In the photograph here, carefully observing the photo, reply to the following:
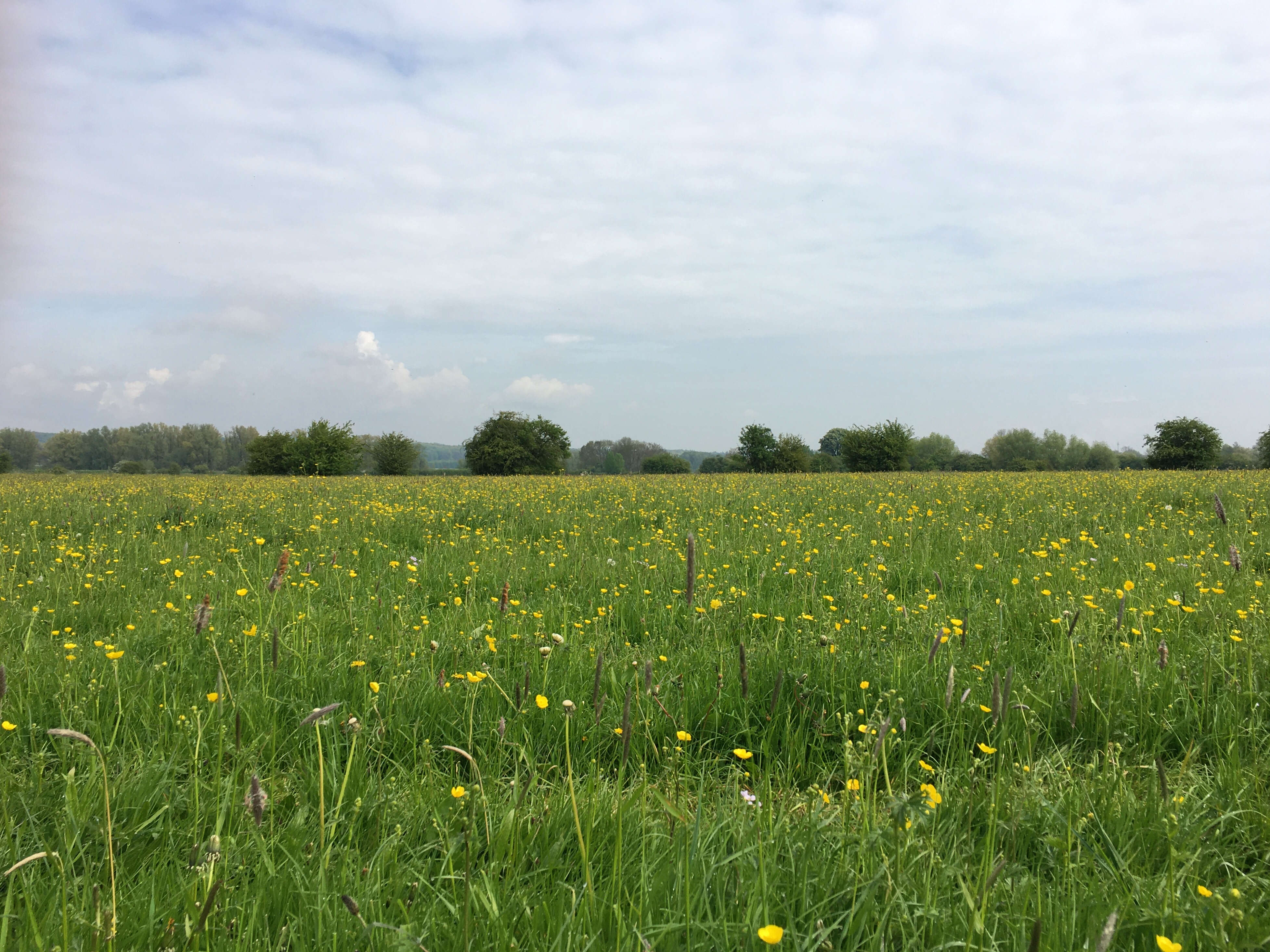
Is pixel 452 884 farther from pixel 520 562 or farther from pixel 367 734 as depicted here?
pixel 520 562

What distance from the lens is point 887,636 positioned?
4020 mm

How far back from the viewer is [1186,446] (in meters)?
40.2

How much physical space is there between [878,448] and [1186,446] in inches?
734

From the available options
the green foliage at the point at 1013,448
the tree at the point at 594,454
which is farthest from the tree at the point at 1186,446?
the tree at the point at 594,454

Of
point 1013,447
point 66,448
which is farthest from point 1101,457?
point 66,448

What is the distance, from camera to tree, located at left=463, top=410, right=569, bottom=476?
59.5 meters

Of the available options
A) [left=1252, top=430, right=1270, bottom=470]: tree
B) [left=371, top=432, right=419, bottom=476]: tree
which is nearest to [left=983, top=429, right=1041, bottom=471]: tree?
[left=1252, top=430, right=1270, bottom=470]: tree

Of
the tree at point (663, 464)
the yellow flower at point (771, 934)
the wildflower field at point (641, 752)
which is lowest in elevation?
the wildflower field at point (641, 752)

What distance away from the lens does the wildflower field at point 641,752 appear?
1.58 meters

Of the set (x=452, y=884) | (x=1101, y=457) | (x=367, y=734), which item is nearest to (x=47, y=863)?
(x=367, y=734)

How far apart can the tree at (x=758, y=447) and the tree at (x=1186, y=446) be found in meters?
29.1

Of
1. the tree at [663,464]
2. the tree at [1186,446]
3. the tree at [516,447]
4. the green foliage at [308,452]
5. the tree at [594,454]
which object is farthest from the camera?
the tree at [594,454]

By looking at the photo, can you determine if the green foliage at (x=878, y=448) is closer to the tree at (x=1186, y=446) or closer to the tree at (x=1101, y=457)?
the tree at (x=1186, y=446)

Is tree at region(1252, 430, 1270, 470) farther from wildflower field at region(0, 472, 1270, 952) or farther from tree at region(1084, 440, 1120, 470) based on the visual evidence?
wildflower field at region(0, 472, 1270, 952)
